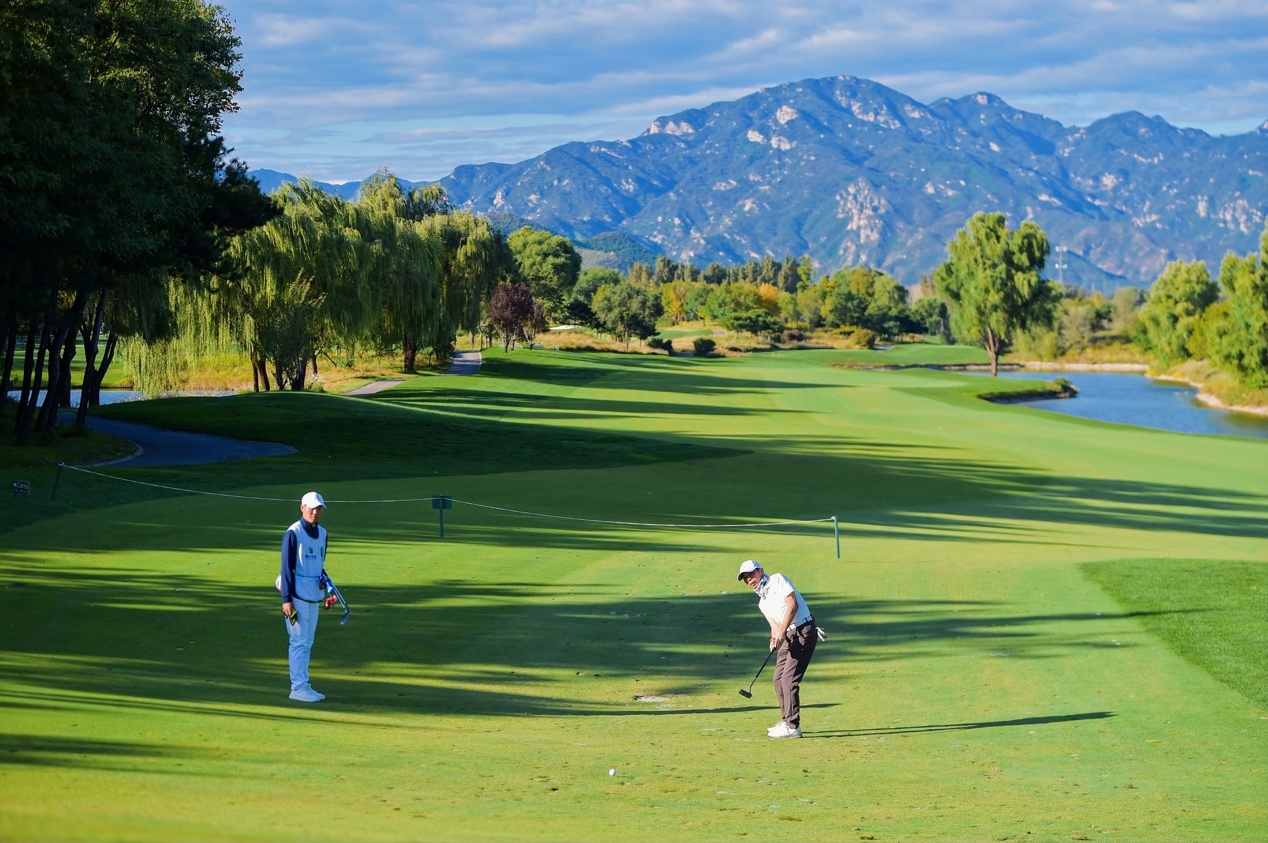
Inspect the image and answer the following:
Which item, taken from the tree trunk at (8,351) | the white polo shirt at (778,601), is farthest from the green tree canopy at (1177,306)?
the white polo shirt at (778,601)

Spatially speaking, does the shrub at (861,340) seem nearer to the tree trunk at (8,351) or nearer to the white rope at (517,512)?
the tree trunk at (8,351)

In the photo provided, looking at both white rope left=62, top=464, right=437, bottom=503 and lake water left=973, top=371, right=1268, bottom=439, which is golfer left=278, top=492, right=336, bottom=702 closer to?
white rope left=62, top=464, right=437, bottom=503

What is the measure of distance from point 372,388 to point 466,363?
26570 millimetres

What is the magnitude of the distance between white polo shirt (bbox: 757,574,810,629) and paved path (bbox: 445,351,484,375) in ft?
238

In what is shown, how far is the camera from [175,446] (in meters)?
38.4

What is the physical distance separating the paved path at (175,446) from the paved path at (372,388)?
64.0 feet

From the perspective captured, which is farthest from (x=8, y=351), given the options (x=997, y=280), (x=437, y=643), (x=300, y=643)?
(x=997, y=280)

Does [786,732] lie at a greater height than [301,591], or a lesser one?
lesser

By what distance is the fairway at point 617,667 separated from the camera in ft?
29.1

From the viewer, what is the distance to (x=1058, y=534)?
28922 mm

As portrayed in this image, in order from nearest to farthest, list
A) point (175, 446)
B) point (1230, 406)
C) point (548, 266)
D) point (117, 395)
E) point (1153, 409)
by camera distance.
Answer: point (175, 446)
point (117, 395)
point (1153, 409)
point (1230, 406)
point (548, 266)

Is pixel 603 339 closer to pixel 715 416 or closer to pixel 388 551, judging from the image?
pixel 715 416

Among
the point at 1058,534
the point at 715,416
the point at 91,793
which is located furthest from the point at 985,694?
the point at 715,416

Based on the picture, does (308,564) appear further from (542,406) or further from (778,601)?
(542,406)
